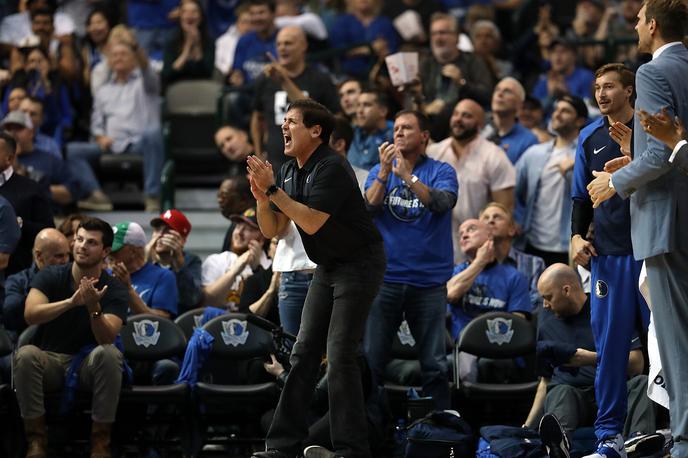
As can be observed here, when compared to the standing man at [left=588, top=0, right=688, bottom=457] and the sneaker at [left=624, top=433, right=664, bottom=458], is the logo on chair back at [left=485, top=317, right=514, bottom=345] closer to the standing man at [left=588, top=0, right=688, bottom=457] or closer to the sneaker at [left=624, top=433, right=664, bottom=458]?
the sneaker at [left=624, top=433, right=664, bottom=458]

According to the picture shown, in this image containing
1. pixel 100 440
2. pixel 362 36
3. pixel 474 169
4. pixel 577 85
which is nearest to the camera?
pixel 100 440

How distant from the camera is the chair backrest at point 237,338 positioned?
9156 mm

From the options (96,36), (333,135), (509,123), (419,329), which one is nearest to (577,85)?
(509,123)

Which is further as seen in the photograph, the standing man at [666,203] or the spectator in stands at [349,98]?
the spectator in stands at [349,98]

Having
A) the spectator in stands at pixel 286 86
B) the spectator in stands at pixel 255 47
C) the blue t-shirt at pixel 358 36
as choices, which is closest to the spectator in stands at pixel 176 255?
the spectator in stands at pixel 286 86

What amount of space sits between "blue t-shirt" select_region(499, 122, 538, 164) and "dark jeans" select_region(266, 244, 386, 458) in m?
4.07

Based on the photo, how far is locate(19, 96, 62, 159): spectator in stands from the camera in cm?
1215

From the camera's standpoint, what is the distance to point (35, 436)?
8703 mm

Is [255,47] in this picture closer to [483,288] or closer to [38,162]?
[38,162]

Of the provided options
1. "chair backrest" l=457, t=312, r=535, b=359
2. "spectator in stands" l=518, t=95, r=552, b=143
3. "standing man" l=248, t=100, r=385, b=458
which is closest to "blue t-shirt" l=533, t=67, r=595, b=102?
"spectator in stands" l=518, t=95, r=552, b=143

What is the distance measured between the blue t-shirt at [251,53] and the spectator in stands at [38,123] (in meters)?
2.11

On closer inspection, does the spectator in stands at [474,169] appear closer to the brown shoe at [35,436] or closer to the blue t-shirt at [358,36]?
the blue t-shirt at [358,36]

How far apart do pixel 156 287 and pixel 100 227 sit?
889 millimetres

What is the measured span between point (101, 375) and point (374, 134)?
3.32 meters
